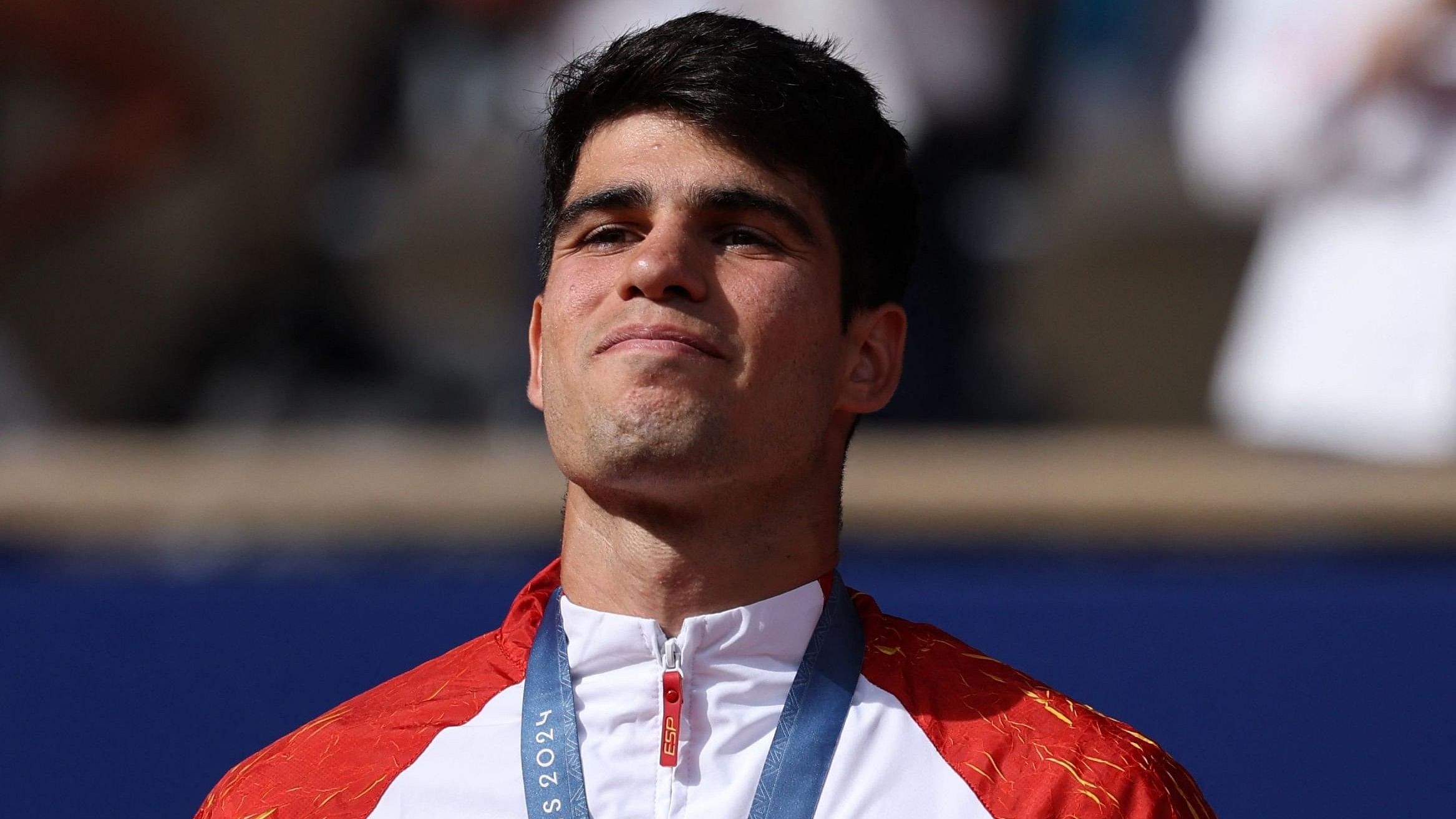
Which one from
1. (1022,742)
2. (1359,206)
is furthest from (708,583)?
(1359,206)

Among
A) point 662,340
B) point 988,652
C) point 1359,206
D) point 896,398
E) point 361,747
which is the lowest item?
point 361,747

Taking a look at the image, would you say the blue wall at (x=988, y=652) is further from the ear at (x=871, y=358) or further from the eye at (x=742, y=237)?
the eye at (x=742, y=237)

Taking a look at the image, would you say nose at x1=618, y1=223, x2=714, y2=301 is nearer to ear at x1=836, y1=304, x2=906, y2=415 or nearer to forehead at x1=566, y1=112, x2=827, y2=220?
forehead at x1=566, y1=112, x2=827, y2=220

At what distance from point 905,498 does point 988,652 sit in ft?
1.45

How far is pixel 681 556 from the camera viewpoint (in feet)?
7.34

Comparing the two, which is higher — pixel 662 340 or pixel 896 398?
pixel 896 398

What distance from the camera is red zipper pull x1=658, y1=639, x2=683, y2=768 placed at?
2123 mm

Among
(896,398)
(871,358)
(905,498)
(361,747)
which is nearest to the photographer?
(361,747)

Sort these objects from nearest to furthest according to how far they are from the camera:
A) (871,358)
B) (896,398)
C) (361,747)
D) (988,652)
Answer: (361,747) → (871,358) → (988,652) → (896,398)

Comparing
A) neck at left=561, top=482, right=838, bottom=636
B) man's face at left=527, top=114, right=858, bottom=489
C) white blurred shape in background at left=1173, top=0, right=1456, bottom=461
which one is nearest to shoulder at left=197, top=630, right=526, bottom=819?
neck at left=561, top=482, right=838, bottom=636

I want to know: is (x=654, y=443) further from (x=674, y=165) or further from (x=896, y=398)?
(x=896, y=398)

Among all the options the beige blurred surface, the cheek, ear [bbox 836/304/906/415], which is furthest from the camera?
the beige blurred surface

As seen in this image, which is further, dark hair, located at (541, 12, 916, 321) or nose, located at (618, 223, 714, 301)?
dark hair, located at (541, 12, 916, 321)

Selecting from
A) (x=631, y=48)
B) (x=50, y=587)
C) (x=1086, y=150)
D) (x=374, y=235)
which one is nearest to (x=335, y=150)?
(x=374, y=235)
